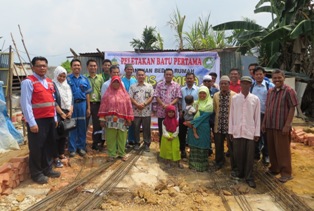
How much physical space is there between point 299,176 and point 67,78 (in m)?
4.49

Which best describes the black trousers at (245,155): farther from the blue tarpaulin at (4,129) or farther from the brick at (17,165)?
the blue tarpaulin at (4,129)

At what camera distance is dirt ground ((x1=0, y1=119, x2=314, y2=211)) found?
148 inches

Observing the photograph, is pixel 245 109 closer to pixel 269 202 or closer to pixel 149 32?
pixel 269 202

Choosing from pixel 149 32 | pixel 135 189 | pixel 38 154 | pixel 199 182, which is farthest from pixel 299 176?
pixel 149 32

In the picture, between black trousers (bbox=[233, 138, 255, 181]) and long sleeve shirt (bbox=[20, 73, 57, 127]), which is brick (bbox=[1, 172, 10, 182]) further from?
black trousers (bbox=[233, 138, 255, 181])

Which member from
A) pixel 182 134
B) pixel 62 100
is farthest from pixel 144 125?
pixel 62 100

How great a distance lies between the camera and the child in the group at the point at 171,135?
5.12 m

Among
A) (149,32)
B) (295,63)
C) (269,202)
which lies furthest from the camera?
(149,32)

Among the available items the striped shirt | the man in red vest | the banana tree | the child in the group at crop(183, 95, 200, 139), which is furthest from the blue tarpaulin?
the banana tree

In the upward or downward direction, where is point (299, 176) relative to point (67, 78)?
downward

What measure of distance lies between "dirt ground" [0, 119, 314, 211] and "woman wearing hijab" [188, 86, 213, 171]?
0.18m

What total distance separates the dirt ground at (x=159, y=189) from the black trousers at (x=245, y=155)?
0.22 m

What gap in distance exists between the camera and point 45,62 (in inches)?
167

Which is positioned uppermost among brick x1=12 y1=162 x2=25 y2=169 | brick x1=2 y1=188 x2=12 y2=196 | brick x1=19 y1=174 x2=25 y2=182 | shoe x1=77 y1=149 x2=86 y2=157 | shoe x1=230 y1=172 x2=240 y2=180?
brick x1=12 y1=162 x2=25 y2=169
